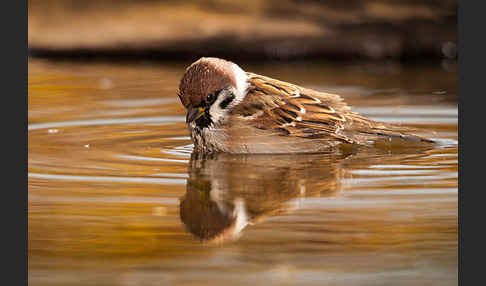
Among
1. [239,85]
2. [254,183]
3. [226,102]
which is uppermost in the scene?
[239,85]

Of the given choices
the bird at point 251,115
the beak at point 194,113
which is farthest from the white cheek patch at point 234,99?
the beak at point 194,113

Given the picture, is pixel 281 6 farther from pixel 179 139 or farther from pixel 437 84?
pixel 179 139

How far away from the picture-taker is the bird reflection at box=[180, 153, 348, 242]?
478 centimetres

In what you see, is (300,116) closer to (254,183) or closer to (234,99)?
(234,99)

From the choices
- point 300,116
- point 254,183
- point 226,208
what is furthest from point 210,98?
point 226,208

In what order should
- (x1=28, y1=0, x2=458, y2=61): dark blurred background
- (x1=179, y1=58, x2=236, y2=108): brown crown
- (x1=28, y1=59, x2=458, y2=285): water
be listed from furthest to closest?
(x1=28, y1=0, x2=458, y2=61): dark blurred background → (x1=179, y1=58, x2=236, y2=108): brown crown → (x1=28, y1=59, x2=458, y2=285): water

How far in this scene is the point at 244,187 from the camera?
568 centimetres

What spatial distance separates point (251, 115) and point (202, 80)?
521 millimetres

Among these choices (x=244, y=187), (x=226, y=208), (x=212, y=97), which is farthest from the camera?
(x=212, y=97)

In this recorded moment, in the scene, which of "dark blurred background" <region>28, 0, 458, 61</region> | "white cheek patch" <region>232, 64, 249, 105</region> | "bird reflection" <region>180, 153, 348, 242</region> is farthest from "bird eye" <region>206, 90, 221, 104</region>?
"dark blurred background" <region>28, 0, 458, 61</region>

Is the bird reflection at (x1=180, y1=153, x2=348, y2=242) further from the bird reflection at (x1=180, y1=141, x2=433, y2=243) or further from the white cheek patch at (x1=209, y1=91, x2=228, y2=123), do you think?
the white cheek patch at (x1=209, y1=91, x2=228, y2=123)

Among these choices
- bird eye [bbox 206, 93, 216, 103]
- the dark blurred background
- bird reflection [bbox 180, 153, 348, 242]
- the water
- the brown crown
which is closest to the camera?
the water

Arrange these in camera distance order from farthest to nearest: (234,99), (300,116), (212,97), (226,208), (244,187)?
(300,116) < (234,99) < (212,97) < (244,187) < (226,208)

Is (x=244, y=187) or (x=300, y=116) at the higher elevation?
(x=300, y=116)
